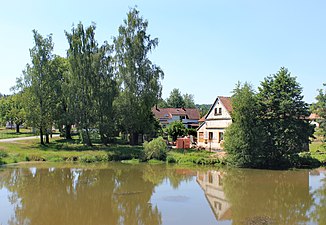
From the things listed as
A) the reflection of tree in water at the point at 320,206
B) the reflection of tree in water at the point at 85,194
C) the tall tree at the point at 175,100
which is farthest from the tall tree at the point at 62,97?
the tall tree at the point at 175,100

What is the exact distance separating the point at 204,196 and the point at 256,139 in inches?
408

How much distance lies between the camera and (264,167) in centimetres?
2822

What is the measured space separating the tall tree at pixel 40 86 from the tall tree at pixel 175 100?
6268 centimetres

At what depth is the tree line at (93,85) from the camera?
1465 inches

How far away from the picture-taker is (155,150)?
3209cm

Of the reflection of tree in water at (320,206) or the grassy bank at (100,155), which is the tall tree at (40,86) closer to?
the grassy bank at (100,155)

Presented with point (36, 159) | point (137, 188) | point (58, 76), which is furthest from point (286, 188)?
point (58, 76)

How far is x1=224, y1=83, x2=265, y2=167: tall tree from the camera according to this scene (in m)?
27.2

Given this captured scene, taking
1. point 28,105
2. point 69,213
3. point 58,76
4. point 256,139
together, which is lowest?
point 69,213

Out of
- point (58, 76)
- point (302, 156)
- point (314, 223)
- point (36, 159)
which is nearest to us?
point (314, 223)

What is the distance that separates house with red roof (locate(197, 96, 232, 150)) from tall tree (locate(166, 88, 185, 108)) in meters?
60.8

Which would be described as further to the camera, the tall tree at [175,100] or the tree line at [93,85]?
the tall tree at [175,100]

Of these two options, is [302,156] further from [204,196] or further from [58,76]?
[58,76]

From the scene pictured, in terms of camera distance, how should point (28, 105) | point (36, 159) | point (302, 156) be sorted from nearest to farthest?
point (302, 156) < point (36, 159) < point (28, 105)
